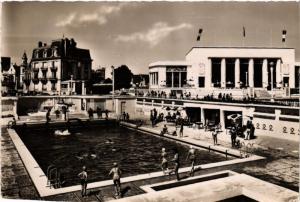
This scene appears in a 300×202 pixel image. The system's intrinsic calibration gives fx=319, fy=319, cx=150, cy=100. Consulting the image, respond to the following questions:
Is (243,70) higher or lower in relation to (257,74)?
higher

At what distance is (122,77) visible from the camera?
83.5 meters

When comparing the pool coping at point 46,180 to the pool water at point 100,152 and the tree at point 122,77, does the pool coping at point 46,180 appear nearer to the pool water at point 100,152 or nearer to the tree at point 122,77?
the pool water at point 100,152

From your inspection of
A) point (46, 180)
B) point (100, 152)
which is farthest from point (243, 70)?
point (46, 180)

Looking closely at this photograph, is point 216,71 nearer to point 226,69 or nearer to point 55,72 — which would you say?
point 226,69

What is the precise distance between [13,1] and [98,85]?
42433 millimetres

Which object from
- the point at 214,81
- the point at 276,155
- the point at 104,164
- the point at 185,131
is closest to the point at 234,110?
the point at 185,131

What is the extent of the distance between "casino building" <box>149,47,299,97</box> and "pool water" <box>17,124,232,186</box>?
26.3 metres

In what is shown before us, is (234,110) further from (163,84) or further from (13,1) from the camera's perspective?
(163,84)

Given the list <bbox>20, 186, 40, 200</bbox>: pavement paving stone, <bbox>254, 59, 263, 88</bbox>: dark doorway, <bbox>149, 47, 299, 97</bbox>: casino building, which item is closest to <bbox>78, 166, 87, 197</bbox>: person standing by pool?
<bbox>20, 186, 40, 200</bbox>: pavement paving stone

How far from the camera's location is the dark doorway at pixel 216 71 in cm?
5517

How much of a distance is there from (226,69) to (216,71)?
1.91 meters

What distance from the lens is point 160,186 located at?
1381 cm

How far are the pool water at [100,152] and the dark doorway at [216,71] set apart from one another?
2828 centimetres

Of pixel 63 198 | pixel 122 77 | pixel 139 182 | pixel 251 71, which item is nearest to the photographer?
pixel 63 198
